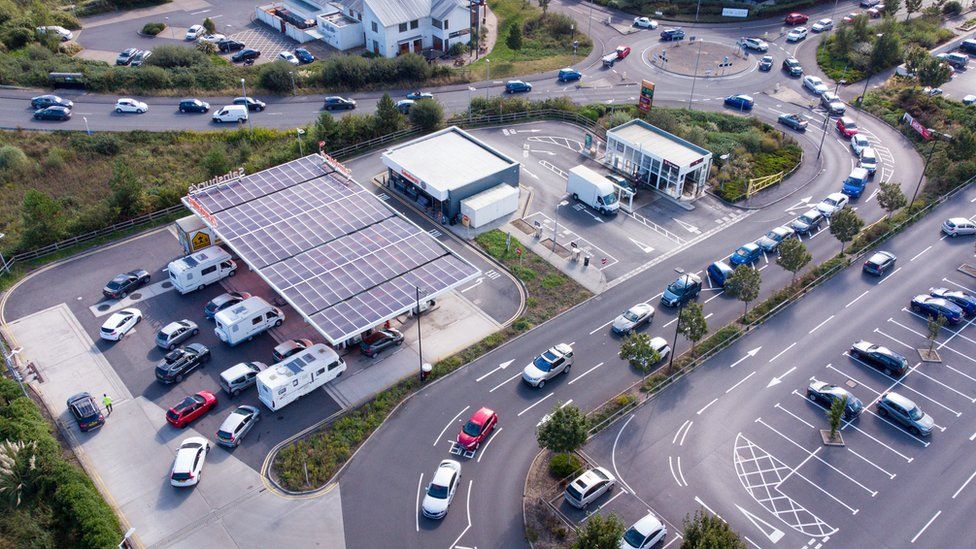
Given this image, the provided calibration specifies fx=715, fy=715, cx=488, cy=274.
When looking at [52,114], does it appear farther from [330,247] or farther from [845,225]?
[845,225]

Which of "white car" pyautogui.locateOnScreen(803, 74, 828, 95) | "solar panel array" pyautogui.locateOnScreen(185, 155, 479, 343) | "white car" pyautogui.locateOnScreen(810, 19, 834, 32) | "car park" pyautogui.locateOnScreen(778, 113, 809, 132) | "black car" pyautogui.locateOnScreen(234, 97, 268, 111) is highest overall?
"solar panel array" pyautogui.locateOnScreen(185, 155, 479, 343)

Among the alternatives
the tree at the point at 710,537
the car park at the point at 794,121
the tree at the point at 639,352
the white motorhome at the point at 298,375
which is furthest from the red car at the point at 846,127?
the white motorhome at the point at 298,375

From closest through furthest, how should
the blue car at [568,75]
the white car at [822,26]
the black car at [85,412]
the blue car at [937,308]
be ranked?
the black car at [85,412] < the blue car at [937,308] < the blue car at [568,75] < the white car at [822,26]

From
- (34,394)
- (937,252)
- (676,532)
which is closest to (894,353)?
(937,252)

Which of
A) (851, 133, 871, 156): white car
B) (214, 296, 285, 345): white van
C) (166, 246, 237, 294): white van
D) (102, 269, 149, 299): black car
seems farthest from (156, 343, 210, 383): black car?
(851, 133, 871, 156): white car

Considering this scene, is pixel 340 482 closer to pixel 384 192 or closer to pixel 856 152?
pixel 384 192

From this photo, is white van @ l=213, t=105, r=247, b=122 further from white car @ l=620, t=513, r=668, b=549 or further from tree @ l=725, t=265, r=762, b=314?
white car @ l=620, t=513, r=668, b=549

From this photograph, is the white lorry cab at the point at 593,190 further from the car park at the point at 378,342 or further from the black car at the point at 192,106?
the black car at the point at 192,106
